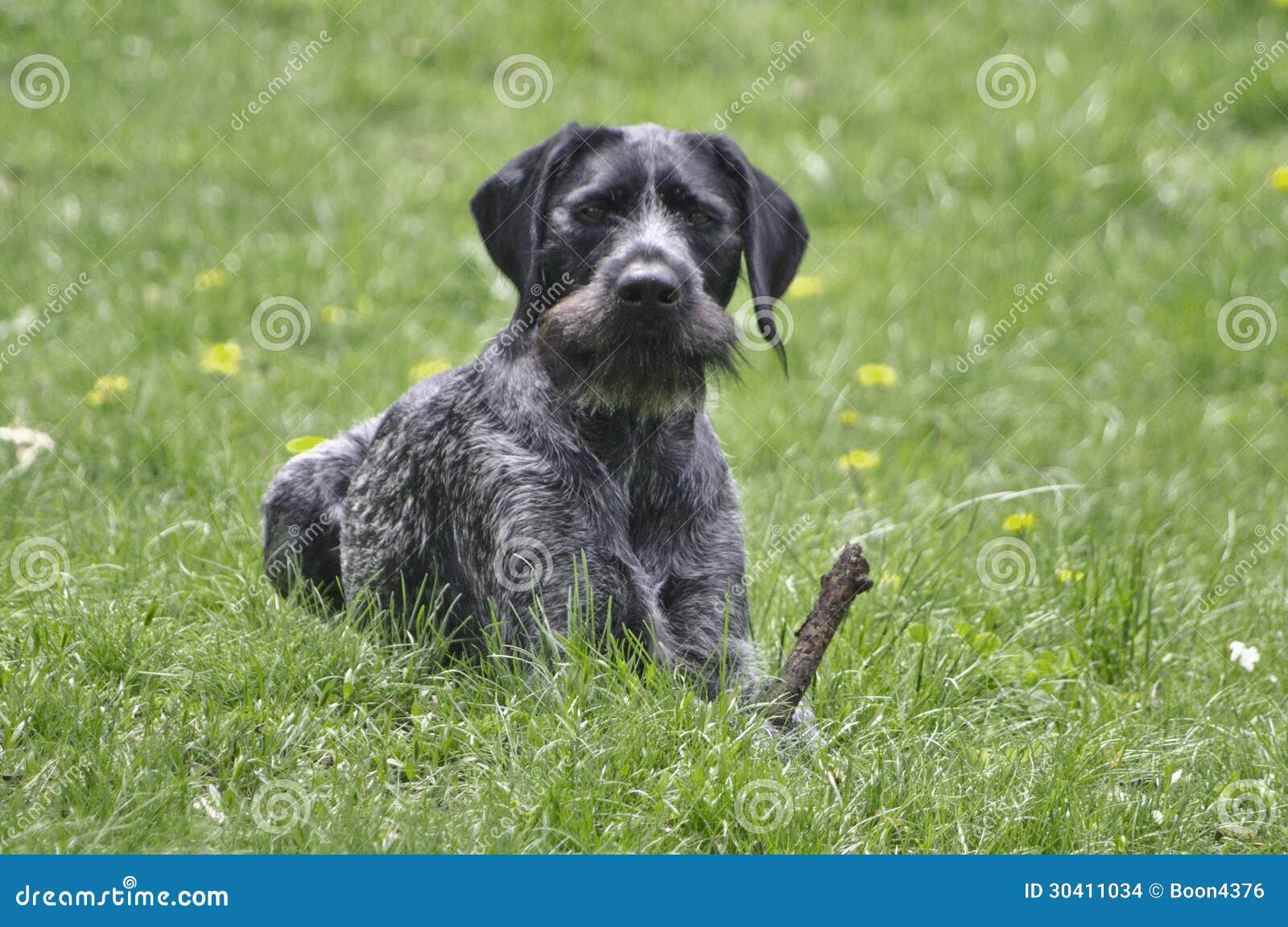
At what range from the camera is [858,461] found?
6.08 m

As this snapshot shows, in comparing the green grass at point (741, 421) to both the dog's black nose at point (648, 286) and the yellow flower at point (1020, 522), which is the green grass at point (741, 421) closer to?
the yellow flower at point (1020, 522)

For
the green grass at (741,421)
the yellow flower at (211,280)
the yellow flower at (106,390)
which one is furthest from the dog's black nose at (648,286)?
the yellow flower at (211,280)

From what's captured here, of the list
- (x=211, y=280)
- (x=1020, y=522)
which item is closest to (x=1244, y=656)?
(x=1020, y=522)

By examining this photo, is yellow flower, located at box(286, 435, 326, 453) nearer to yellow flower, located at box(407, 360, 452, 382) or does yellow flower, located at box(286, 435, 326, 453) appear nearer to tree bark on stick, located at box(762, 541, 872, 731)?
yellow flower, located at box(407, 360, 452, 382)

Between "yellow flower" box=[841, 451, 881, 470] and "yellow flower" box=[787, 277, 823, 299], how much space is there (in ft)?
5.19

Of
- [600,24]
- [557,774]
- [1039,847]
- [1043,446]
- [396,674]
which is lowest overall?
[1039,847]

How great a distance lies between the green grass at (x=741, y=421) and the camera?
140 inches

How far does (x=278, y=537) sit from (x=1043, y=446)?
3923 mm

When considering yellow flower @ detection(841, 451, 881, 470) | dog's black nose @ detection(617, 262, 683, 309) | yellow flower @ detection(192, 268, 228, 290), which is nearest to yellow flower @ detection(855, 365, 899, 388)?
yellow flower @ detection(841, 451, 881, 470)

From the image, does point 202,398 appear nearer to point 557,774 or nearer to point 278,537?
point 278,537

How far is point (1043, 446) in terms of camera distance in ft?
23.8

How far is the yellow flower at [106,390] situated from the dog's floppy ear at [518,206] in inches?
105

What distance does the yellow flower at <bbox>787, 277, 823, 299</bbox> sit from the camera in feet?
25.5

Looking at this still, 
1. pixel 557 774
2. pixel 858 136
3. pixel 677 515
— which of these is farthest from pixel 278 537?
pixel 858 136
